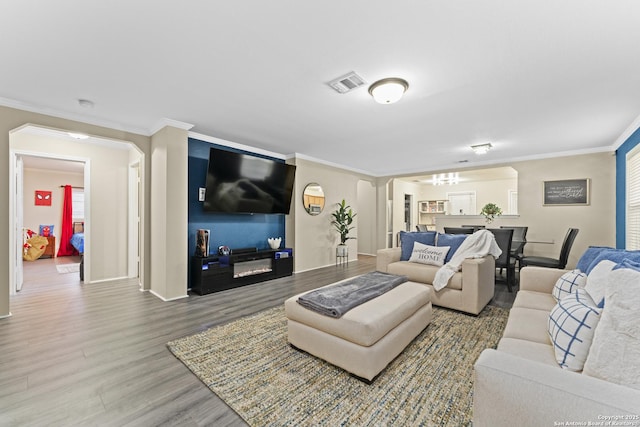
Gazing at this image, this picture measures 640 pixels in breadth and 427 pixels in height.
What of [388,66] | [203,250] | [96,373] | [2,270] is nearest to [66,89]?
[2,270]

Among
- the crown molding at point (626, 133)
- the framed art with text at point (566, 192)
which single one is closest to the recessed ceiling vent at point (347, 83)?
the crown molding at point (626, 133)

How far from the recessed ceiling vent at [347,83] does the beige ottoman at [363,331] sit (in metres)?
1.99

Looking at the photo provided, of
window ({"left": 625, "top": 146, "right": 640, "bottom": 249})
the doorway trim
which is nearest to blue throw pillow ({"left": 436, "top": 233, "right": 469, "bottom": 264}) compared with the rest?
window ({"left": 625, "top": 146, "right": 640, "bottom": 249})

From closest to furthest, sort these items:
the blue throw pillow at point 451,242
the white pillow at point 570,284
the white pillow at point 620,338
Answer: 1. the white pillow at point 620,338
2. the white pillow at point 570,284
3. the blue throw pillow at point 451,242

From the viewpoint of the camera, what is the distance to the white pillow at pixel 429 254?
3691 millimetres

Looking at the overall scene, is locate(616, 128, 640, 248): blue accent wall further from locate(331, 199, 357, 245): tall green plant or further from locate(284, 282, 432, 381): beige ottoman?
locate(331, 199, 357, 245): tall green plant

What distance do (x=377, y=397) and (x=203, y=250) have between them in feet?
10.7

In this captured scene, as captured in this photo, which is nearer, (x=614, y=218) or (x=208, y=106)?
(x=208, y=106)

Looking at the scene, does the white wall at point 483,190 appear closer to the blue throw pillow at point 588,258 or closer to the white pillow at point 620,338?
the blue throw pillow at point 588,258

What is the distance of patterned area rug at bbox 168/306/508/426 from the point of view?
61.6 inches

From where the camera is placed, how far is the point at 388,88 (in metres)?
2.52

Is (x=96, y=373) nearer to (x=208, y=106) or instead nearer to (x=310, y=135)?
(x=208, y=106)

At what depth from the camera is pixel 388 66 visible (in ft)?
7.56


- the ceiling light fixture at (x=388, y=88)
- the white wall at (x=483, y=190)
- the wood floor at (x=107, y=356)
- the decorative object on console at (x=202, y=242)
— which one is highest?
the ceiling light fixture at (x=388, y=88)
